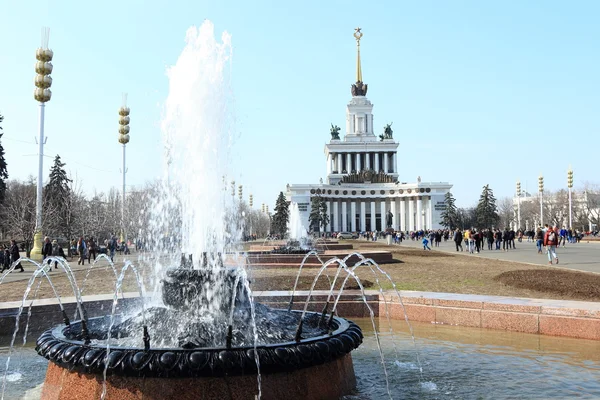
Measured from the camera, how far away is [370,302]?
366 inches

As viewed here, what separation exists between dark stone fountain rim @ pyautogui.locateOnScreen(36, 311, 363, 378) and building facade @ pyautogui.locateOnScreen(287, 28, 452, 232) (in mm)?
92139

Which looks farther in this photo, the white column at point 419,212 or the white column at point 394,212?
the white column at point 394,212

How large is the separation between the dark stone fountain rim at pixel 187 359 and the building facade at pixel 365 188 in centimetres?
9214

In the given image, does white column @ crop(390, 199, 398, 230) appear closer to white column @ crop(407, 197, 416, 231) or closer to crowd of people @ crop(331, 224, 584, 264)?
white column @ crop(407, 197, 416, 231)

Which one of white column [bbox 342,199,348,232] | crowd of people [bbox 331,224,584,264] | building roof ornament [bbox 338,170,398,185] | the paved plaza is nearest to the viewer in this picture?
the paved plaza

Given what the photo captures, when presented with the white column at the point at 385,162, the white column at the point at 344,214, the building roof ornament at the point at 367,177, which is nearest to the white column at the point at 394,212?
the building roof ornament at the point at 367,177

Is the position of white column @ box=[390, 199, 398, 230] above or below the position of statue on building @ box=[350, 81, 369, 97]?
below

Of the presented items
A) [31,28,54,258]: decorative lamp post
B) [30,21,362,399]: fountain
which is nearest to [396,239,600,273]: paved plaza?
[30,21,362,399]: fountain

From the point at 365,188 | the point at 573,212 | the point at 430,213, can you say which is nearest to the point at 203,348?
the point at 573,212

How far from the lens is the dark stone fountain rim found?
13.1ft

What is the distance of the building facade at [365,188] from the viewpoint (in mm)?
103000

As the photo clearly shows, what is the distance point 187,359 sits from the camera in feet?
13.2

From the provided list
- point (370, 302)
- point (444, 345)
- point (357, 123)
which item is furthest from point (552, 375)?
point (357, 123)

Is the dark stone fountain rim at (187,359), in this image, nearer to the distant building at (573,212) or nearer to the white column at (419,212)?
the distant building at (573,212)
